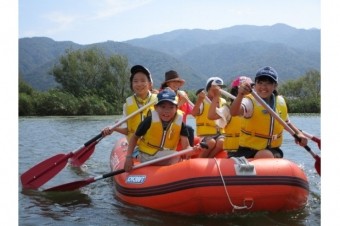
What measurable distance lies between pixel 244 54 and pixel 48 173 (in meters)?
169

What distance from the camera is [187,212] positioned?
13.2 ft

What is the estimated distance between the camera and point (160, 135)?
4523mm

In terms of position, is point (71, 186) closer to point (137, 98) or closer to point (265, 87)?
point (137, 98)

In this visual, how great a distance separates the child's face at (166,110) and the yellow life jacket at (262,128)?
2.41ft

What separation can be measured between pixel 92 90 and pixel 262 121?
2583cm

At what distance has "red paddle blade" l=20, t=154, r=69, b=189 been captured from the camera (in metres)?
5.38

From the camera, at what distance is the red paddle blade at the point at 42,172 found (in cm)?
538

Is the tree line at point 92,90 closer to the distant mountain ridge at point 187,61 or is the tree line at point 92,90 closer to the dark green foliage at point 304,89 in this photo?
the dark green foliage at point 304,89

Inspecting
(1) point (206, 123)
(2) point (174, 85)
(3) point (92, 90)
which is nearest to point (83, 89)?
(3) point (92, 90)

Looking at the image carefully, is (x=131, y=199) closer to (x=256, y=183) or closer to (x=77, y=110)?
(x=256, y=183)

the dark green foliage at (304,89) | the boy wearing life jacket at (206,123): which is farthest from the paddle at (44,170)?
the dark green foliage at (304,89)

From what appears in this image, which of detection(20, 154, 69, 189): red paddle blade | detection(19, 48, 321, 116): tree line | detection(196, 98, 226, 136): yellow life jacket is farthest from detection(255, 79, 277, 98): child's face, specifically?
detection(19, 48, 321, 116): tree line
